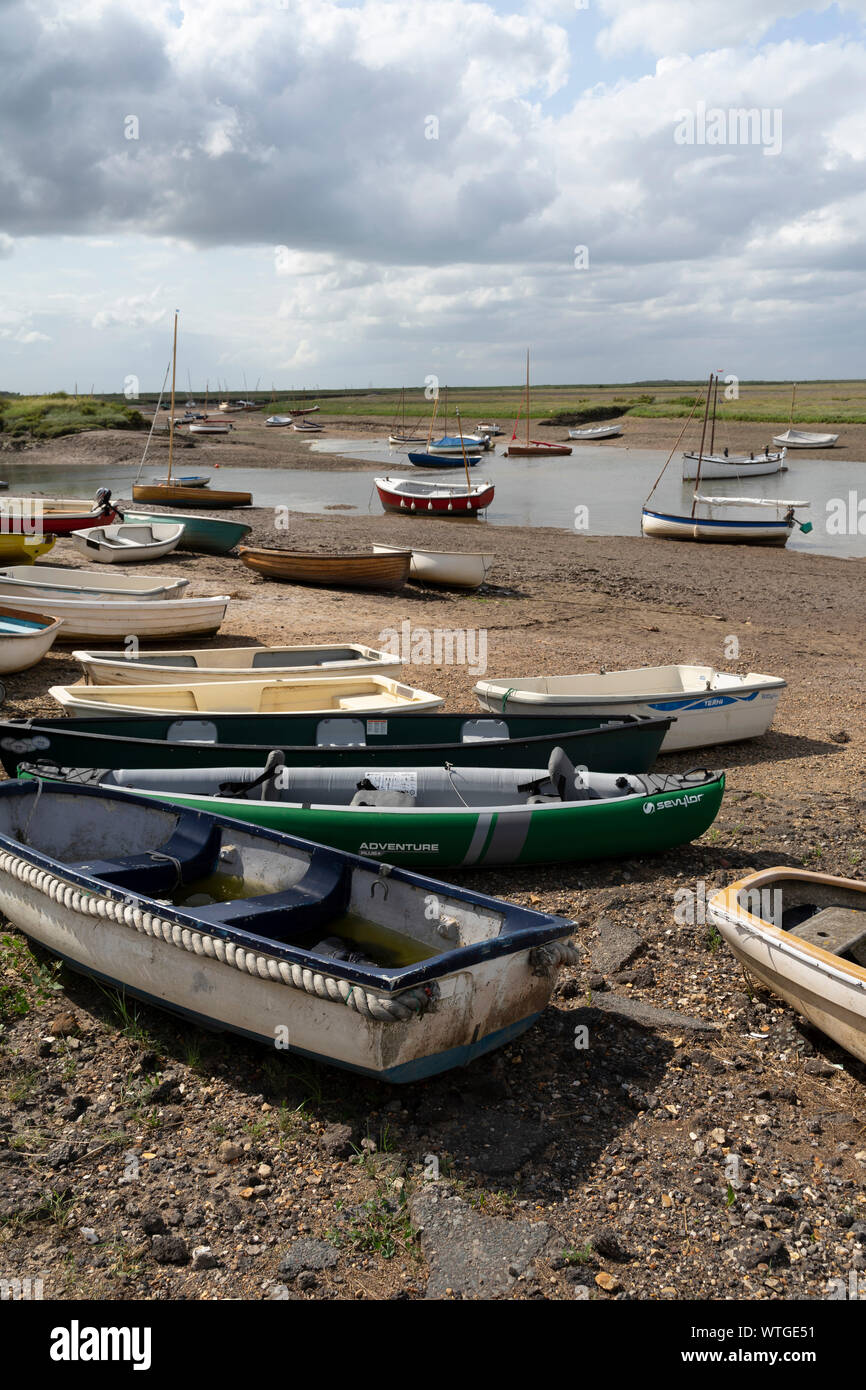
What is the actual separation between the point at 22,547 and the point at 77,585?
6.04ft

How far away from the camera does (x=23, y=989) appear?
5465 mm

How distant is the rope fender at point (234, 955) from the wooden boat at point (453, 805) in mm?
1373

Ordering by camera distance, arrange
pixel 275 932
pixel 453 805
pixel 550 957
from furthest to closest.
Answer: pixel 453 805 → pixel 275 932 → pixel 550 957

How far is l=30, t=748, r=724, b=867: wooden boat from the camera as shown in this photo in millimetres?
6641

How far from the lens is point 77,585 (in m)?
14.2

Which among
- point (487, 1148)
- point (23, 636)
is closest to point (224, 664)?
point (23, 636)

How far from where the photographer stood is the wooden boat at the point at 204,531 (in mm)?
20980

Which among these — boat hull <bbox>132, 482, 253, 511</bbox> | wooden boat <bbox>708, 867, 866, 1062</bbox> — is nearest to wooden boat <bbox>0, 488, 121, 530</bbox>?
boat hull <bbox>132, 482, 253, 511</bbox>

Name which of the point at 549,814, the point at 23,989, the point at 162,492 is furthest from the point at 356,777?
the point at 162,492

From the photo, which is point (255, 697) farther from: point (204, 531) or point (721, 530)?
point (721, 530)

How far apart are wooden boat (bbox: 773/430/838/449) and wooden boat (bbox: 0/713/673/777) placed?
57.8 m

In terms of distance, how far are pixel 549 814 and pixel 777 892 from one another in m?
1.66

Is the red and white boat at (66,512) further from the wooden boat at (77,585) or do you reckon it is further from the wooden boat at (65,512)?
the wooden boat at (77,585)

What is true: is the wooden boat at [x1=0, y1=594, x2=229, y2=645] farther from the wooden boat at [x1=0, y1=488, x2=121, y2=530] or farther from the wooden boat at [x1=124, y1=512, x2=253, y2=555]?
the wooden boat at [x1=124, y1=512, x2=253, y2=555]
